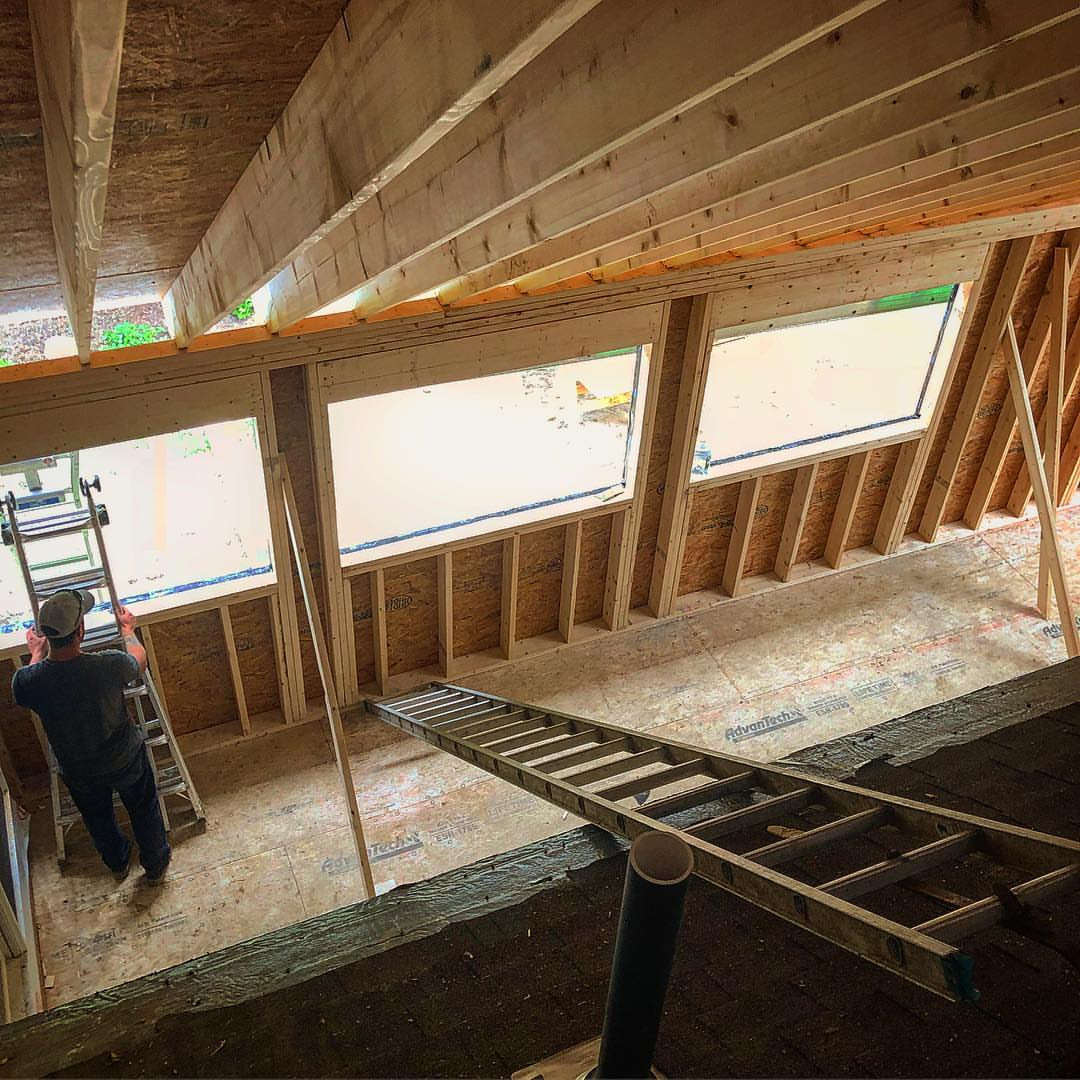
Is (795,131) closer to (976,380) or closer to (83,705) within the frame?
(83,705)

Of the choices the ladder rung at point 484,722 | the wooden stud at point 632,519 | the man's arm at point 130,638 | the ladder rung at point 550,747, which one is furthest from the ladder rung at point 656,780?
the wooden stud at point 632,519

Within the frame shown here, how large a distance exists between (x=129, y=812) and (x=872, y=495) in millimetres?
5190

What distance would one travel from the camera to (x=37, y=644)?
152 inches

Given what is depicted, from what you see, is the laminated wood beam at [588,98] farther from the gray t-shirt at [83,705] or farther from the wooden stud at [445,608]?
the wooden stud at [445,608]

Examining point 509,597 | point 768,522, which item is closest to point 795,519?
point 768,522

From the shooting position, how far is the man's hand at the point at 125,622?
402 centimetres

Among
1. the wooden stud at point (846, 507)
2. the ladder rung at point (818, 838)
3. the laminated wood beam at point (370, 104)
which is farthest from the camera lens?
the wooden stud at point (846, 507)

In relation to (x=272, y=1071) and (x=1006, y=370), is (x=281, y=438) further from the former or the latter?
(x=1006, y=370)

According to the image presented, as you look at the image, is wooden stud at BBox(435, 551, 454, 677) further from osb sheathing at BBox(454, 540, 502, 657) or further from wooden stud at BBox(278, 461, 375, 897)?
wooden stud at BBox(278, 461, 375, 897)

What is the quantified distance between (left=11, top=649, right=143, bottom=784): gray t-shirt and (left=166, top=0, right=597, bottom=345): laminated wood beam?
2.11 m

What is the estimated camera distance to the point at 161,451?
4.39 metres

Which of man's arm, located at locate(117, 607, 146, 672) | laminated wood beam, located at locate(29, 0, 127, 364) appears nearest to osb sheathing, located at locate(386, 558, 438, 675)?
man's arm, located at locate(117, 607, 146, 672)

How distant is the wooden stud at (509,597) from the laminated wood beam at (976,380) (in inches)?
131

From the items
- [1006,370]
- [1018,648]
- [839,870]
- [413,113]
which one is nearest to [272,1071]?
[839,870]
